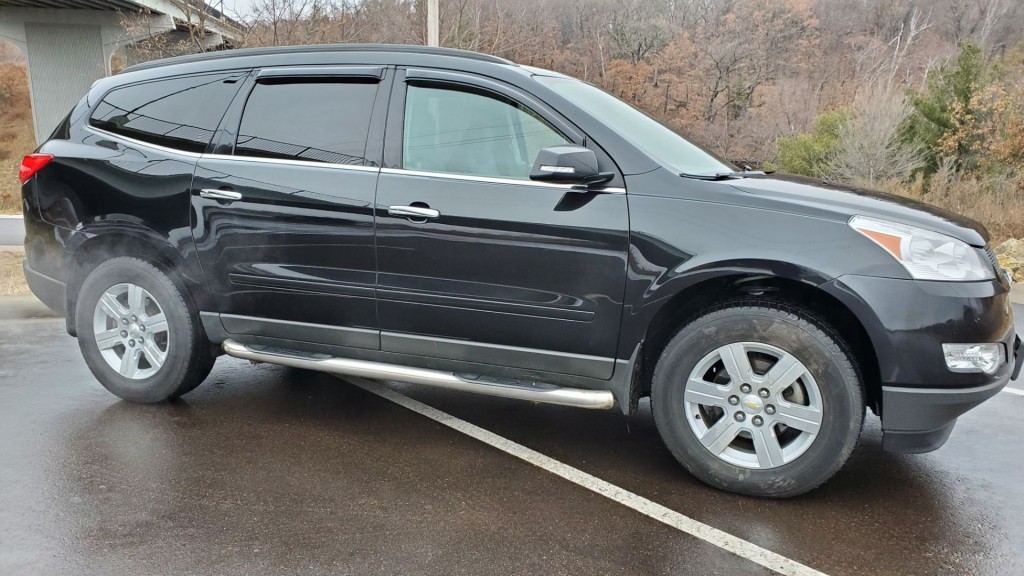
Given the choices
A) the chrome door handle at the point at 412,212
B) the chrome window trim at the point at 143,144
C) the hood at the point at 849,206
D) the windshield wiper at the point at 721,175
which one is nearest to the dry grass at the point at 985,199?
the windshield wiper at the point at 721,175

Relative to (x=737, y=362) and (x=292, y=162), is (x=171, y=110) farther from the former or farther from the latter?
(x=737, y=362)

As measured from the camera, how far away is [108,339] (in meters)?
4.40

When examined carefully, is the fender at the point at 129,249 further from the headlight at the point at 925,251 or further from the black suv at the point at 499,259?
the headlight at the point at 925,251

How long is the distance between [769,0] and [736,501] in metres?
78.6

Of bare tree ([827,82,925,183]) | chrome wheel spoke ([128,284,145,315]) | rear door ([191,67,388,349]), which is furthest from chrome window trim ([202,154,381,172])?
bare tree ([827,82,925,183])

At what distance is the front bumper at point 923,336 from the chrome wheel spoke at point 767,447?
17.5 inches

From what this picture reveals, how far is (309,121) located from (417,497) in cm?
204

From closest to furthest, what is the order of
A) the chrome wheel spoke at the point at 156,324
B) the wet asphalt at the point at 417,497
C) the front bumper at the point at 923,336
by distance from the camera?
the wet asphalt at the point at 417,497
the front bumper at the point at 923,336
the chrome wheel spoke at the point at 156,324

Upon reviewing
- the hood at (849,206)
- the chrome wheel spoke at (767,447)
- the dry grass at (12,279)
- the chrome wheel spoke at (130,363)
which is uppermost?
the hood at (849,206)

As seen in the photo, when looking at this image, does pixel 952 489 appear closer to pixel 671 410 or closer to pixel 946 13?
pixel 671 410

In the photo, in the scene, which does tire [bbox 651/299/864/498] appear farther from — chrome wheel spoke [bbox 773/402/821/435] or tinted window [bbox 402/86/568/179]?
tinted window [bbox 402/86/568/179]

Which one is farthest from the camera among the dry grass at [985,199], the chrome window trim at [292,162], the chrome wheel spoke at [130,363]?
the dry grass at [985,199]

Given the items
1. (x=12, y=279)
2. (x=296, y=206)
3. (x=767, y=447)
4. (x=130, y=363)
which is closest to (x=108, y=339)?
(x=130, y=363)

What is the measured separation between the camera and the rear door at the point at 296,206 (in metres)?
3.84
